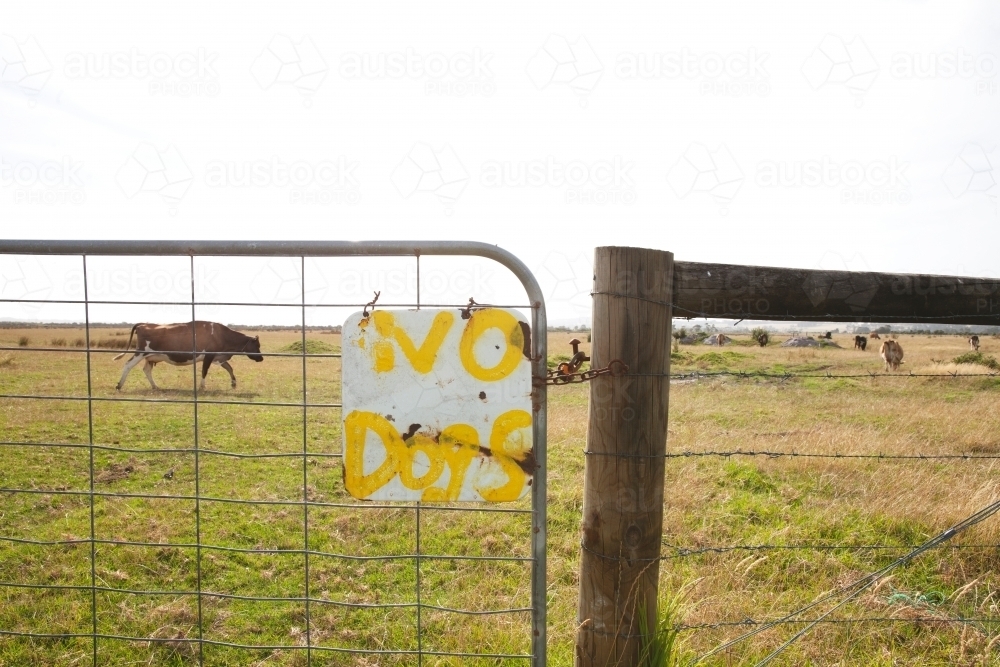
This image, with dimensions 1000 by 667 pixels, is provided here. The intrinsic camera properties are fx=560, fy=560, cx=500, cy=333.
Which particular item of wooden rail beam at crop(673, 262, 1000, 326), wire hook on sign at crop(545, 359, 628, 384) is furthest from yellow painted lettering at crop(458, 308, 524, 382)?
wooden rail beam at crop(673, 262, 1000, 326)

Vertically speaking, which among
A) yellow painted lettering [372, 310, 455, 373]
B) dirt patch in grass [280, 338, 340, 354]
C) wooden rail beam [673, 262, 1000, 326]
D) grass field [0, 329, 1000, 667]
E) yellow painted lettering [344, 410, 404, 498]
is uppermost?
wooden rail beam [673, 262, 1000, 326]

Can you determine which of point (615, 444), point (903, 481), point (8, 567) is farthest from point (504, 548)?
point (903, 481)

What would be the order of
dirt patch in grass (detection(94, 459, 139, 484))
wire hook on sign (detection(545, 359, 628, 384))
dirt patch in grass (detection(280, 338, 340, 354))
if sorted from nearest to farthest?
wire hook on sign (detection(545, 359, 628, 384)) → dirt patch in grass (detection(94, 459, 139, 484)) → dirt patch in grass (detection(280, 338, 340, 354))

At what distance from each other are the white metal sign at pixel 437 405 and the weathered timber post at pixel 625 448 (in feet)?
0.84

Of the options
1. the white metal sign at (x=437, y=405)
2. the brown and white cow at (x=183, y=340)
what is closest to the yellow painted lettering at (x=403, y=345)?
the white metal sign at (x=437, y=405)

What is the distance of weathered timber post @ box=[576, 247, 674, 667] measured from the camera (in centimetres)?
178

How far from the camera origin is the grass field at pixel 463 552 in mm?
2641

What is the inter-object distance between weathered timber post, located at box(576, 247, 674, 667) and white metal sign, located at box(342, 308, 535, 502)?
0.26m

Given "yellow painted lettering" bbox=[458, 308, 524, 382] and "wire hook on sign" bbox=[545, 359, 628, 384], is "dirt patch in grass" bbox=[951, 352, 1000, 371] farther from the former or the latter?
"yellow painted lettering" bbox=[458, 308, 524, 382]

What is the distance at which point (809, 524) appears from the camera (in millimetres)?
4027

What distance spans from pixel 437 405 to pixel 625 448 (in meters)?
0.62

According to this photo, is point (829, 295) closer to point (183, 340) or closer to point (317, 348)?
point (183, 340)

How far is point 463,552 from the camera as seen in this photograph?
390cm

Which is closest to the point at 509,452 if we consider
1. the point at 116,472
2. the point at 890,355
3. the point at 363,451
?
the point at 363,451
